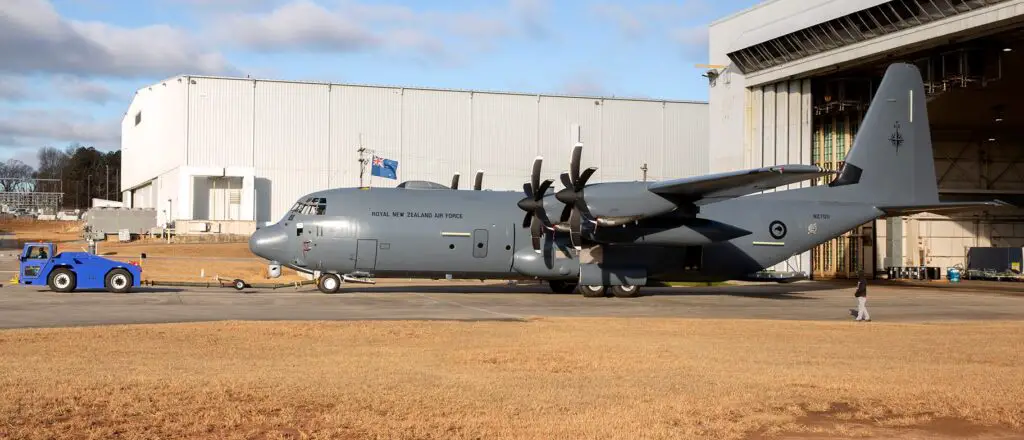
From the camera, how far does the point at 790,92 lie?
47.9 metres

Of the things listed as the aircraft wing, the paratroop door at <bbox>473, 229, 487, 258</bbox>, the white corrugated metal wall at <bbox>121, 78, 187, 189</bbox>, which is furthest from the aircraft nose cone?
the white corrugated metal wall at <bbox>121, 78, 187, 189</bbox>

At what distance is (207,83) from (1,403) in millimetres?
72939

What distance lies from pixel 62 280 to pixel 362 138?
51.8 metres

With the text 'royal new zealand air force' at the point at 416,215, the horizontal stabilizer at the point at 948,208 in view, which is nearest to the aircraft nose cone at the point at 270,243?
the text 'royal new zealand air force' at the point at 416,215

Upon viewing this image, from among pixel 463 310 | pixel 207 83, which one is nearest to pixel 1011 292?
pixel 463 310

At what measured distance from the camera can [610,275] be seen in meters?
31.7

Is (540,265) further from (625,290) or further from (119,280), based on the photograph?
(119,280)

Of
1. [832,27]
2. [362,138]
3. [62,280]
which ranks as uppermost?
[832,27]

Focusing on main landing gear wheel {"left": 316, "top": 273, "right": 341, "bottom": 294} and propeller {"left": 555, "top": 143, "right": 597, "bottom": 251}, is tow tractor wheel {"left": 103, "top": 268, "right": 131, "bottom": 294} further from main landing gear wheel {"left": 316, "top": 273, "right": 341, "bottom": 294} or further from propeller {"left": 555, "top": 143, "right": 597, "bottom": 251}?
propeller {"left": 555, "top": 143, "right": 597, "bottom": 251}

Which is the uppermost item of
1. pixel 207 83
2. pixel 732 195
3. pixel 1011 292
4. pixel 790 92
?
pixel 207 83

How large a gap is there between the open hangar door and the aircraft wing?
16.8 m

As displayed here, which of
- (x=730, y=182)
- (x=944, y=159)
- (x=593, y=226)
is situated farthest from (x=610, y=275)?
(x=944, y=159)

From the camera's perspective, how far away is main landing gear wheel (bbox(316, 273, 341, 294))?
105 feet

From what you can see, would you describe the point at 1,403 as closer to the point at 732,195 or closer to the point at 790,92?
the point at 732,195
